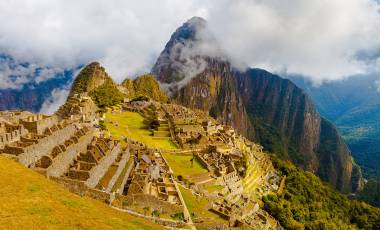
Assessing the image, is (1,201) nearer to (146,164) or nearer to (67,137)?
(67,137)

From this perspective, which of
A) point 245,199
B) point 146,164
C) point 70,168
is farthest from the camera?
point 245,199

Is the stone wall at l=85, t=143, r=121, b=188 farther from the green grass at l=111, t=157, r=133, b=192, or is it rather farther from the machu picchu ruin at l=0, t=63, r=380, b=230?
the green grass at l=111, t=157, r=133, b=192


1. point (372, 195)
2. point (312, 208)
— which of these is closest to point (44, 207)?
point (312, 208)

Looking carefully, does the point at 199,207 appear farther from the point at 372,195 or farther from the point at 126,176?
the point at 372,195

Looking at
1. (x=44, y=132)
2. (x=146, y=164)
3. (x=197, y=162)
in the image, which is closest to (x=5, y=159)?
(x=44, y=132)

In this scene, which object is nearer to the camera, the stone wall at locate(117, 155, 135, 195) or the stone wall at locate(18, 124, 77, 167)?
the stone wall at locate(18, 124, 77, 167)

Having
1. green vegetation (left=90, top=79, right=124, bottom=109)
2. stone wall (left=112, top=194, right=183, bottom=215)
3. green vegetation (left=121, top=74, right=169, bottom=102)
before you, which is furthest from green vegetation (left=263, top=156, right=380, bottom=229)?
green vegetation (left=121, top=74, right=169, bottom=102)


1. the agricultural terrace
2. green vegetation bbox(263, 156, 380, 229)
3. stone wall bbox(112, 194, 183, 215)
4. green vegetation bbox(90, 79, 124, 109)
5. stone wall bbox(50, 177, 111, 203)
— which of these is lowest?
green vegetation bbox(263, 156, 380, 229)
